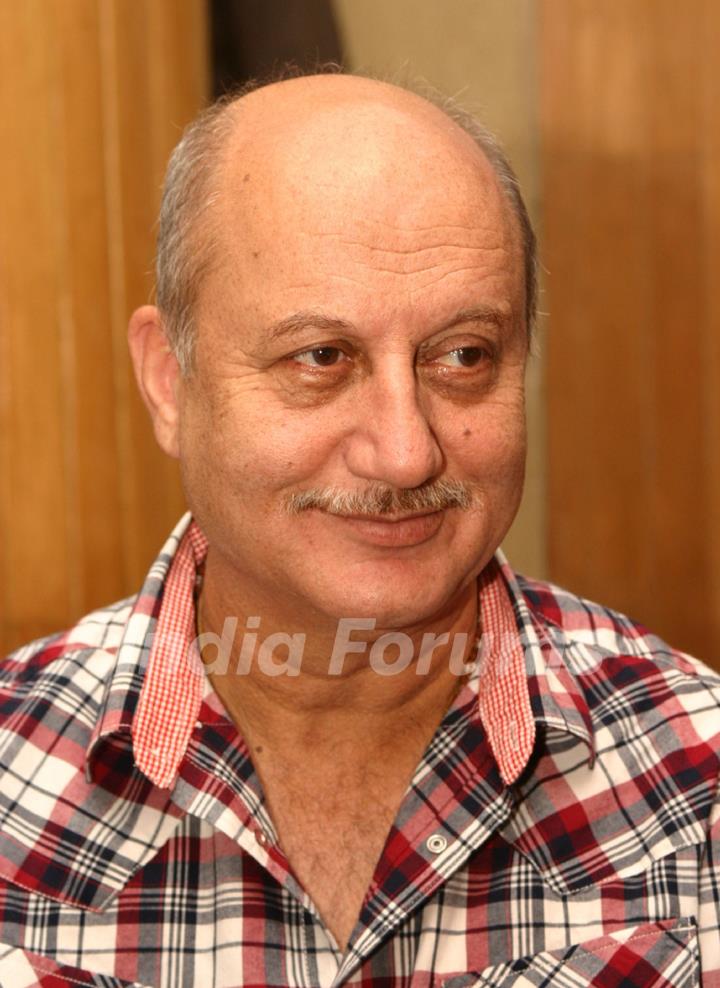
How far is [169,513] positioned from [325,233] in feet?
3.11

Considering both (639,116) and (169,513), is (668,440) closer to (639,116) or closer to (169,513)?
(639,116)

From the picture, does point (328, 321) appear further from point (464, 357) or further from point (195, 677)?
point (195, 677)

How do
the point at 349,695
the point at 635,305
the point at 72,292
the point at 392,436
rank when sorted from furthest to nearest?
the point at 635,305 → the point at 72,292 → the point at 349,695 → the point at 392,436

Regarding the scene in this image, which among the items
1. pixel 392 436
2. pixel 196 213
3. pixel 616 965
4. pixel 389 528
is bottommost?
pixel 616 965

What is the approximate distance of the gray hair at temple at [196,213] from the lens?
146 centimetres

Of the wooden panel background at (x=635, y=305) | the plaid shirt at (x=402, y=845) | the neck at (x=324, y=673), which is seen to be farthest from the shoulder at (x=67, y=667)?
the wooden panel background at (x=635, y=305)

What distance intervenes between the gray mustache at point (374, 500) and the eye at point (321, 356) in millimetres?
127

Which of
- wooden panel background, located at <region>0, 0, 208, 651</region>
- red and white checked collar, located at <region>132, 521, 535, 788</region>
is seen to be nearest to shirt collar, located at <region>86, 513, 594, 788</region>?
red and white checked collar, located at <region>132, 521, 535, 788</region>

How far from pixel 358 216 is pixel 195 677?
21.4 inches

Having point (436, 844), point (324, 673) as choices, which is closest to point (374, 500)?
point (324, 673)

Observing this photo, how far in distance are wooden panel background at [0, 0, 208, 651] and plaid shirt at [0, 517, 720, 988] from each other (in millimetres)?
466

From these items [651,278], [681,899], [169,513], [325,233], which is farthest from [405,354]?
[651,278]

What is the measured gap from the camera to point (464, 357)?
141 cm

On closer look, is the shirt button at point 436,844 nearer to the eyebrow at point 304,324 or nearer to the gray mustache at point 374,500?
the gray mustache at point 374,500
